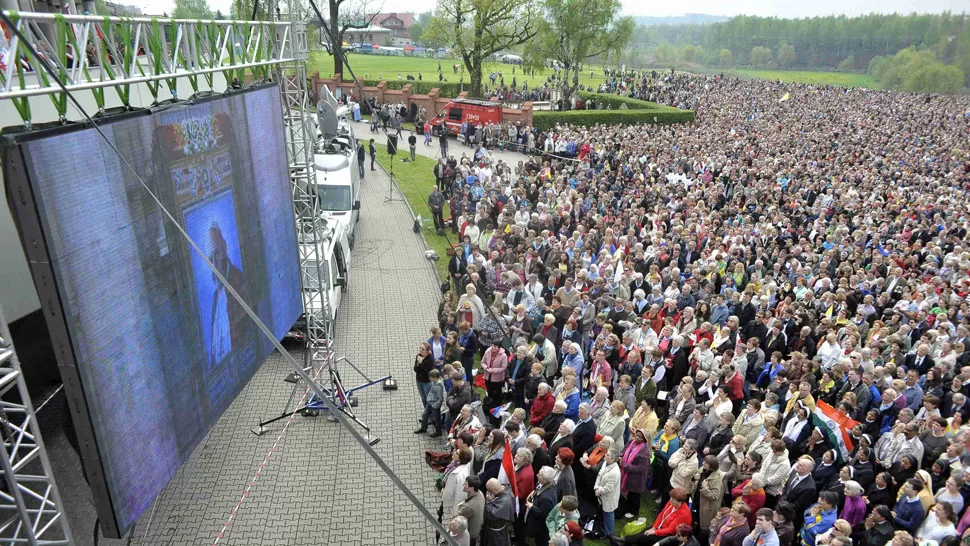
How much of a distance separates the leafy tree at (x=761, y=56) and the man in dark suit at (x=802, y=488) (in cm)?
15081

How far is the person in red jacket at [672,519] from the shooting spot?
6266 mm

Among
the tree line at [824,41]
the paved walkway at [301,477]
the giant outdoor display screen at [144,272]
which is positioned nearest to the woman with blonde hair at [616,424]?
the paved walkway at [301,477]

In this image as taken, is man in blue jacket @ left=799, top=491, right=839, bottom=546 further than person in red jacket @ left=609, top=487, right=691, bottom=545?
No

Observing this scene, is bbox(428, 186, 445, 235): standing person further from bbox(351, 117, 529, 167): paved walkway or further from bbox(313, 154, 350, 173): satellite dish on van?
bbox(351, 117, 529, 167): paved walkway

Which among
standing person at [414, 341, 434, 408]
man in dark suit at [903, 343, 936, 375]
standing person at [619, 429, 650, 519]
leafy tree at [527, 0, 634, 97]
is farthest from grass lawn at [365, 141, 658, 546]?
leafy tree at [527, 0, 634, 97]

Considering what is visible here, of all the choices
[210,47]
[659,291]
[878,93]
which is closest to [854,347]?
[659,291]

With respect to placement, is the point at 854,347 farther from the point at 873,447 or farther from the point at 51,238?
the point at 51,238

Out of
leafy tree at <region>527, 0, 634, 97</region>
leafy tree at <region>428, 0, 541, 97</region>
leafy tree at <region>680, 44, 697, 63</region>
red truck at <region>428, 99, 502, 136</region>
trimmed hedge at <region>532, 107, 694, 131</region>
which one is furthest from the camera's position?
leafy tree at <region>680, 44, 697, 63</region>

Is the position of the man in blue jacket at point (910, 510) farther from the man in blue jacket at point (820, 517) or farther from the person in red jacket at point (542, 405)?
the person in red jacket at point (542, 405)

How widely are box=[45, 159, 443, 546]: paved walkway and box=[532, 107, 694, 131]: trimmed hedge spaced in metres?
27.8

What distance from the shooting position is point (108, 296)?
4906 mm

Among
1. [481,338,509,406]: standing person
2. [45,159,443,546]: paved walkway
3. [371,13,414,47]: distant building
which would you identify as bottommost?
[45,159,443,546]: paved walkway

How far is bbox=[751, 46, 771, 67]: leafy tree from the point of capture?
137413 mm

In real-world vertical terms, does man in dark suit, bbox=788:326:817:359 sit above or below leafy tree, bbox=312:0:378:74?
below
